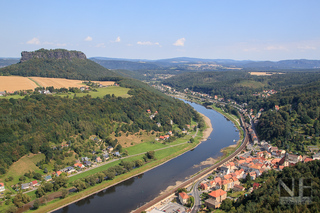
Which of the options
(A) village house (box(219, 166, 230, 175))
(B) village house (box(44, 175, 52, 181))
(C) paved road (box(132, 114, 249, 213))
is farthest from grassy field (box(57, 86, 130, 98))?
(A) village house (box(219, 166, 230, 175))

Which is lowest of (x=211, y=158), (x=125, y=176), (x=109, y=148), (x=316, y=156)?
(x=125, y=176)

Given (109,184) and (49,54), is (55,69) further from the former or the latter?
(109,184)

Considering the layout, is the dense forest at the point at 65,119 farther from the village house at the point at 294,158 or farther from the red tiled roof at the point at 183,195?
the village house at the point at 294,158

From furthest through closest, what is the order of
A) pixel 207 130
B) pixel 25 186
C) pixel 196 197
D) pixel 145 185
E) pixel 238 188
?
pixel 207 130 < pixel 145 185 < pixel 238 188 < pixel 25 186 < pixel 196 197

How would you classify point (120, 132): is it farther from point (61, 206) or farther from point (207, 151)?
point (61, 206)

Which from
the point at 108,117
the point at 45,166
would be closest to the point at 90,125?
the point at 108,117

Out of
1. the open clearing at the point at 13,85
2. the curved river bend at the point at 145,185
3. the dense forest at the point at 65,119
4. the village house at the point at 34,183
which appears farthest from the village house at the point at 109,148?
the open clearing at the point at 13,85

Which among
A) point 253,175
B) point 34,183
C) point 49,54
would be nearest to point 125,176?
point 34,183
